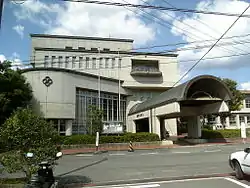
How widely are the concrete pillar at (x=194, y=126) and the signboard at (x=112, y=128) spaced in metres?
8.88

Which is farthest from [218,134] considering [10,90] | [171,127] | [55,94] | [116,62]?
[10,90]

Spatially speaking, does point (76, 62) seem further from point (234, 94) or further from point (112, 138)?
point (234, 94)

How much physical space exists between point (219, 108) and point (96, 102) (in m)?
20.2

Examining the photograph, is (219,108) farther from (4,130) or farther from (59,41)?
(59,41)

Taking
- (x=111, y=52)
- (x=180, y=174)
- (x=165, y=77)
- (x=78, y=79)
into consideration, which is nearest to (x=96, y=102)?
(x=78, y=79)

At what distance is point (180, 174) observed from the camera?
1214cm

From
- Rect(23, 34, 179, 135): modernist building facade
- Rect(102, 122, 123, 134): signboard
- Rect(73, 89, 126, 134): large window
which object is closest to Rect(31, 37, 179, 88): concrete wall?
Rect(23, 34, 179, 135): modernist building facade

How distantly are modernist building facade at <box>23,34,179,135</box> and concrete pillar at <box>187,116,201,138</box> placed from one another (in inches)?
206

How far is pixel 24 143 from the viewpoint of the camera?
972 centimetres

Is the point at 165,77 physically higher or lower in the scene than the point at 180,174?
higher

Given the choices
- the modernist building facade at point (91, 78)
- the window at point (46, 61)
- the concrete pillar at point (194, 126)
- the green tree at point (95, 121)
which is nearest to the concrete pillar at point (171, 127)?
the modernist building facade at point (91, 78)

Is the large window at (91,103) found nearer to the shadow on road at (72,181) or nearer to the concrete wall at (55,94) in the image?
the concrete wall at (55,94)

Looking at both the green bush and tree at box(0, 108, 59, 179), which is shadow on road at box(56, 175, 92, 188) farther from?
the green bush

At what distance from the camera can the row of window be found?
47.5 meters
